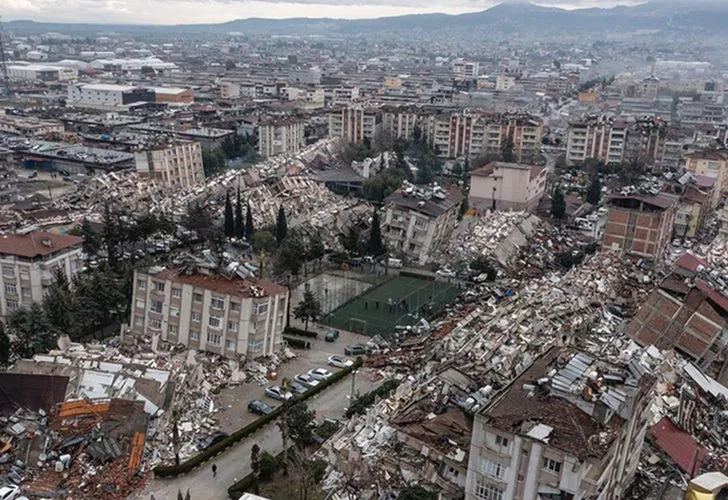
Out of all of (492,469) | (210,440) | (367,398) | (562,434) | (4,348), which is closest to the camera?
(562,434)

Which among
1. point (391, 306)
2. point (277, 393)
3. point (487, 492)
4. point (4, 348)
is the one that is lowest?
point (391, 306)

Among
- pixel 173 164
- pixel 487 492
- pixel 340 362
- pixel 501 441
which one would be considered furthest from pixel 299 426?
pixel 173 164

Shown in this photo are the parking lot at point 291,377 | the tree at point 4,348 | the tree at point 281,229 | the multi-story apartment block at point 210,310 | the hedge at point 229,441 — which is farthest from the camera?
the tree at point 281,229

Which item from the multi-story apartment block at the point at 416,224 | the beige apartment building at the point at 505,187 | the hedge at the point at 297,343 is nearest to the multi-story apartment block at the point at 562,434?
the hedge at the point at 297,343

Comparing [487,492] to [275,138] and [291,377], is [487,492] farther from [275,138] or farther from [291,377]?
[275,138]

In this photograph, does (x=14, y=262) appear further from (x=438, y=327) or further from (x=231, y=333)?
(x=438, y=327)

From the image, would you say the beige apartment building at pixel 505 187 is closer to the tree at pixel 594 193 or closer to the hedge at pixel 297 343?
the tree at pixel 594 193

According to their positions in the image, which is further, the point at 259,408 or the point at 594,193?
the point at 594,193
